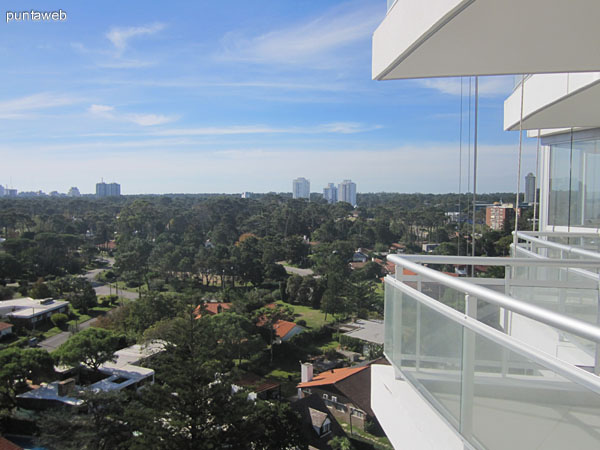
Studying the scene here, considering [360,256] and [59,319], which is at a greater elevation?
[360,256]

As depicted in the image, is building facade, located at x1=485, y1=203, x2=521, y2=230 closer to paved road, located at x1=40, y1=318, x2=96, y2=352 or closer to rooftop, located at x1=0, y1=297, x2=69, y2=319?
paved road, located at x1=40, y1=318, x2=96, y2=352

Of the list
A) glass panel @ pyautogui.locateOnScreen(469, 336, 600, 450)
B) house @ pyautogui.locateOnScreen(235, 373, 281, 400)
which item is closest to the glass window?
glass panel @ pyautogui.locateOnScreen(469, 336, 600, 450)

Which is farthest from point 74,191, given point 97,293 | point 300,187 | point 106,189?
point 97,293

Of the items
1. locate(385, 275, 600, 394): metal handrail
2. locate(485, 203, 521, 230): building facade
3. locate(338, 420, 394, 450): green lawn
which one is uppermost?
locate(385, 275, 600, 394): metal handrail

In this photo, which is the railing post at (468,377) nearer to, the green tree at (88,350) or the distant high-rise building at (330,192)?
the green tree at (88,350)

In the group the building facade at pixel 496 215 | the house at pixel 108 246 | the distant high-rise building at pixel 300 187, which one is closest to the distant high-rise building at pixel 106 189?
the distant high-rise building at pixel 300 187

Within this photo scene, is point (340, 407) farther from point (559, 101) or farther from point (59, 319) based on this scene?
point (59, 319)
